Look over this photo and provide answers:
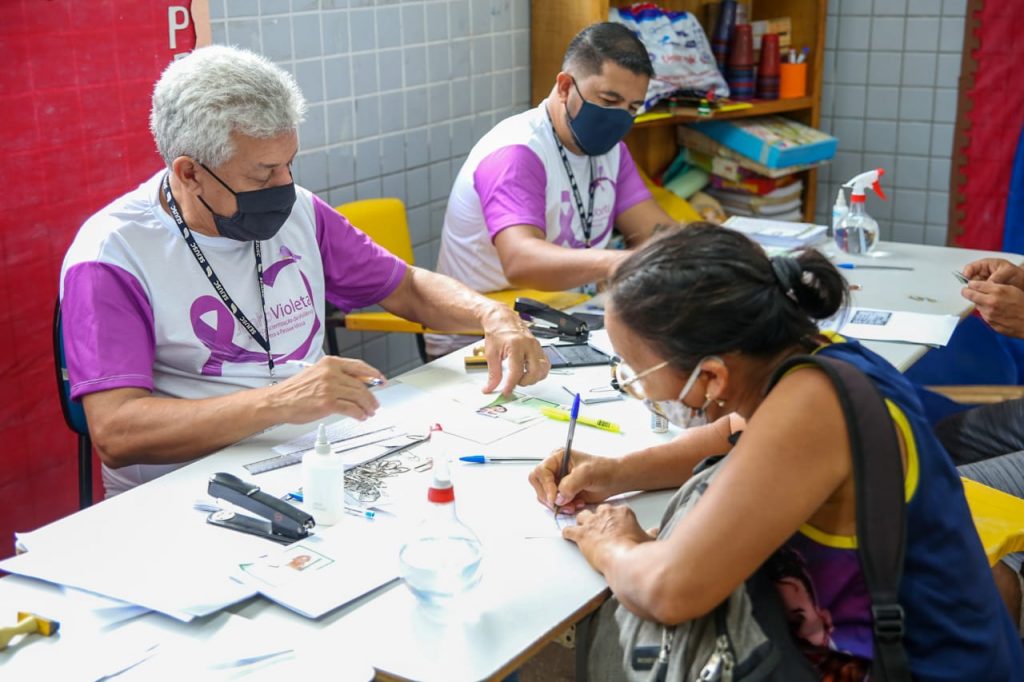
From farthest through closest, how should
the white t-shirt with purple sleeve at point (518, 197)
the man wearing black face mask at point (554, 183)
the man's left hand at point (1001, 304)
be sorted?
the white t-shirt with purple sleeve at point (518, 197) < the man wearing black face mask at point (554, 183) < the man's left hand at point (1001, 304)

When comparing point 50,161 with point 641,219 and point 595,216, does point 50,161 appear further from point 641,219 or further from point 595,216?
point 641,219

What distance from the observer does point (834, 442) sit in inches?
59.3

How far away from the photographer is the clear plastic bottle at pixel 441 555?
162cm

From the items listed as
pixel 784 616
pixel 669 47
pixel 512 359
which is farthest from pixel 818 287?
pixel 669 47

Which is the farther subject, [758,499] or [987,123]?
[987,123]

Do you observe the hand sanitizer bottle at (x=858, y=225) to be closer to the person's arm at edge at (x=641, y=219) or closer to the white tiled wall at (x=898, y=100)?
the person's arm at edge at (x=641, y=219)

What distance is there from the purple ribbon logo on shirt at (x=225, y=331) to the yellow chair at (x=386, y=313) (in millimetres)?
604

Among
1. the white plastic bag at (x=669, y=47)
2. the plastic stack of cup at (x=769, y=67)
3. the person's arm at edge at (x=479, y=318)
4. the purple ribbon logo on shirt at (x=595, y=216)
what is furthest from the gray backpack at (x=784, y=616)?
the plastic stack of cup at (x=769, y=67)

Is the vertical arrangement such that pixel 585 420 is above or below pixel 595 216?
below

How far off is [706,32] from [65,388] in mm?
3579

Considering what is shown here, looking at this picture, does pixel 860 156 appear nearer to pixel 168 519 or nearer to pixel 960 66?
pixel 960 66

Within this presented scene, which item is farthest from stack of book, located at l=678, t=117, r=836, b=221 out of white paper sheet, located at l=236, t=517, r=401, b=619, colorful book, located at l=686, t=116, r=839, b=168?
white paper sheet, located at l=236, t=517, r=401, b=619

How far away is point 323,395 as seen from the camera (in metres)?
2.18

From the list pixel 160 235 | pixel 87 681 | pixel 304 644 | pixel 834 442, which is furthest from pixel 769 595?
pixel 160 235
